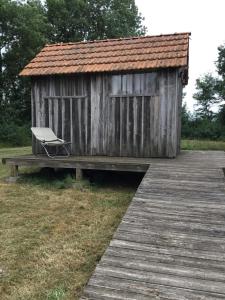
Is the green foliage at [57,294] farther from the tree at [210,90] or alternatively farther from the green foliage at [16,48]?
the tree at [210,90]

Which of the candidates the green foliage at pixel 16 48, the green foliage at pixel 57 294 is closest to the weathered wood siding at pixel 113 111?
the green foliage at pixel 57 294

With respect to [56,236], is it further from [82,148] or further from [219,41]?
[219,41]

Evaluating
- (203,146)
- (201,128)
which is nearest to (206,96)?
(201,128)

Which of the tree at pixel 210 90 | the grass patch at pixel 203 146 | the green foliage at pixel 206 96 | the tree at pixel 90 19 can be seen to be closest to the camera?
the grass patch at pixel 203 146

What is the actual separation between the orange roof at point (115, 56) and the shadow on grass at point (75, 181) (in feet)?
8.78

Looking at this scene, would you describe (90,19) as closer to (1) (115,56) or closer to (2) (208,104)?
(2) (208,104)

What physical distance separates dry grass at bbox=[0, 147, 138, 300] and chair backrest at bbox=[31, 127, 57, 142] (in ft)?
3.64

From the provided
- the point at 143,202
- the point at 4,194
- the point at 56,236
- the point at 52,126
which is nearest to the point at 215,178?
the point at 143,202

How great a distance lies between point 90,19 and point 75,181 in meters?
27.9

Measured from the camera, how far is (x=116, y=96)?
8531mm

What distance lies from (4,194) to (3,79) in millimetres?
19465

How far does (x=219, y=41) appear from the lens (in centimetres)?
2683

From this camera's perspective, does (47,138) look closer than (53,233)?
No

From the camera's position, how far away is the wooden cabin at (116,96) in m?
8.15
